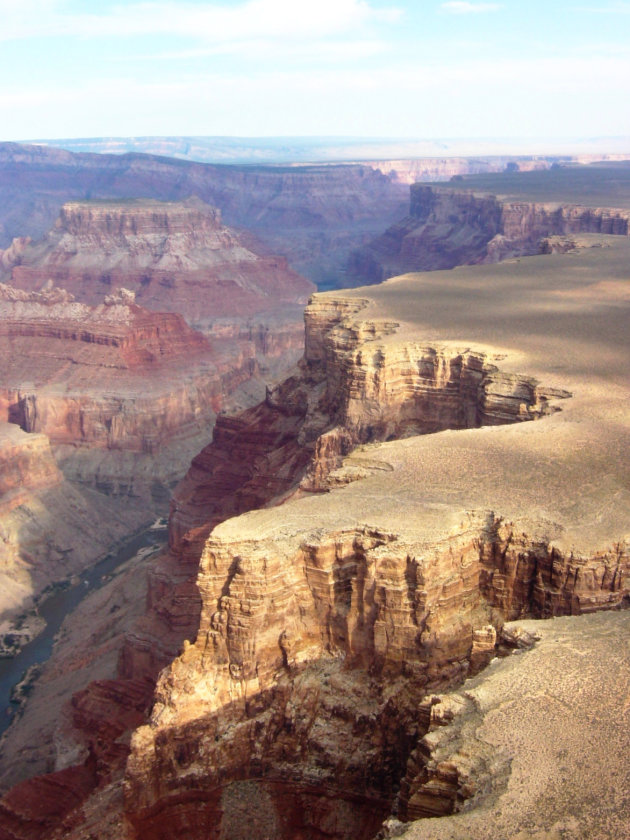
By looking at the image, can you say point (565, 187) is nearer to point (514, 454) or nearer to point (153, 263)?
point (153, 263)

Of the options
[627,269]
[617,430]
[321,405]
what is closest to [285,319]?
[627,269]

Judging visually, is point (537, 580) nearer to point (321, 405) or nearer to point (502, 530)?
point (502, 530)

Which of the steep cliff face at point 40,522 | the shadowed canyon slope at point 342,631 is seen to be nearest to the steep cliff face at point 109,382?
the steep cliff face at point 40,522

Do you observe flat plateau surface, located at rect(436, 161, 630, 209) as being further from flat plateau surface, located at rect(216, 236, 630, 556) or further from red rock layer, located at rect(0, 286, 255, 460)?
flat plateau surface, located at rect(216, 236, 630, 556)

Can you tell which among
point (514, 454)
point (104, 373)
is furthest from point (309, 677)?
point (104, 373)

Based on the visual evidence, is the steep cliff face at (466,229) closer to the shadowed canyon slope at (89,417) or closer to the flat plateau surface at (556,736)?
the shadowed canyon slope at (89,417)

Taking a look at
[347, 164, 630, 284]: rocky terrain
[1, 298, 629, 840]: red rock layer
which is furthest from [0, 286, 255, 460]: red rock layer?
[1, 298, 629, 840]: red rock layer
